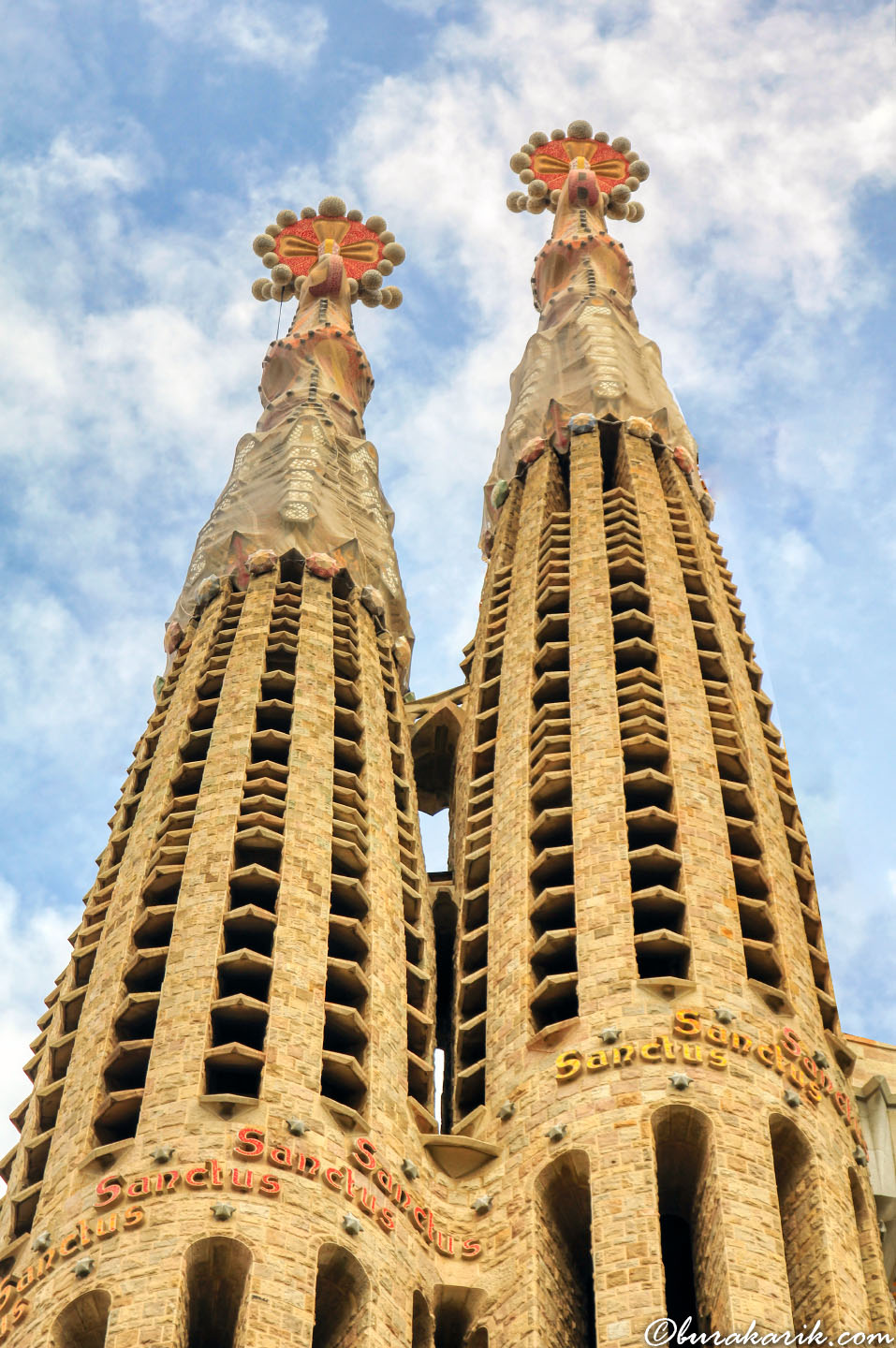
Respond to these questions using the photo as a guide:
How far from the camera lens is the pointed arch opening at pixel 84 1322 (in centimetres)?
4097

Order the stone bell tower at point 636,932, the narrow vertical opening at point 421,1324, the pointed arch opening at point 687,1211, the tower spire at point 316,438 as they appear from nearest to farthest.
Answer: the pointed arch opening at point 687,1211 < the narrow vertical opening at point 421,1324 < the stone bell tower at point 636,932 < the tower spire at point 316,438

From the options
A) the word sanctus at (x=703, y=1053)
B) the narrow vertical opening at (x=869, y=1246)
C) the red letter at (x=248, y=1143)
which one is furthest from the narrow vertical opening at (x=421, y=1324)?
the narrow vertical opening at (x=869, y=1246)

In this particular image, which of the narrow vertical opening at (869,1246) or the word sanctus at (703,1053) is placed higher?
the word sanctus at (703,1053)

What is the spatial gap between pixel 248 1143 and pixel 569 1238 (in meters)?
5.79

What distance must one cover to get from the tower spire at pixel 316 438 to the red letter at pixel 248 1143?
22611 millimetres

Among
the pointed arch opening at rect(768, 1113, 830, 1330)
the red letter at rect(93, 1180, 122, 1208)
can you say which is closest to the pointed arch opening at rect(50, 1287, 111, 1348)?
the red letter at rect(93, 1180, 122, 1208)

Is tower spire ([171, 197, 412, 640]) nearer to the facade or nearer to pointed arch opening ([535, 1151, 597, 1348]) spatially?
the facade

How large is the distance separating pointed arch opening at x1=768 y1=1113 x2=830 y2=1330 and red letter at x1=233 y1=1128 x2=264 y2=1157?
796 centimetres

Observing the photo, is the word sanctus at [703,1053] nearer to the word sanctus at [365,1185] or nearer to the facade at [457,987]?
the facade at [457,987]

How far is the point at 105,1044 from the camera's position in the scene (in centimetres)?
4734

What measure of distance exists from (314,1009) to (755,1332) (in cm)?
997

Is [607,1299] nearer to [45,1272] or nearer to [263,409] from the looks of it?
[45,1272]

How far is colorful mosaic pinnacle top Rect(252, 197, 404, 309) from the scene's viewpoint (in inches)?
3236

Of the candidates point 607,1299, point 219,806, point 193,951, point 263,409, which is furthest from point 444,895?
point 263,409
